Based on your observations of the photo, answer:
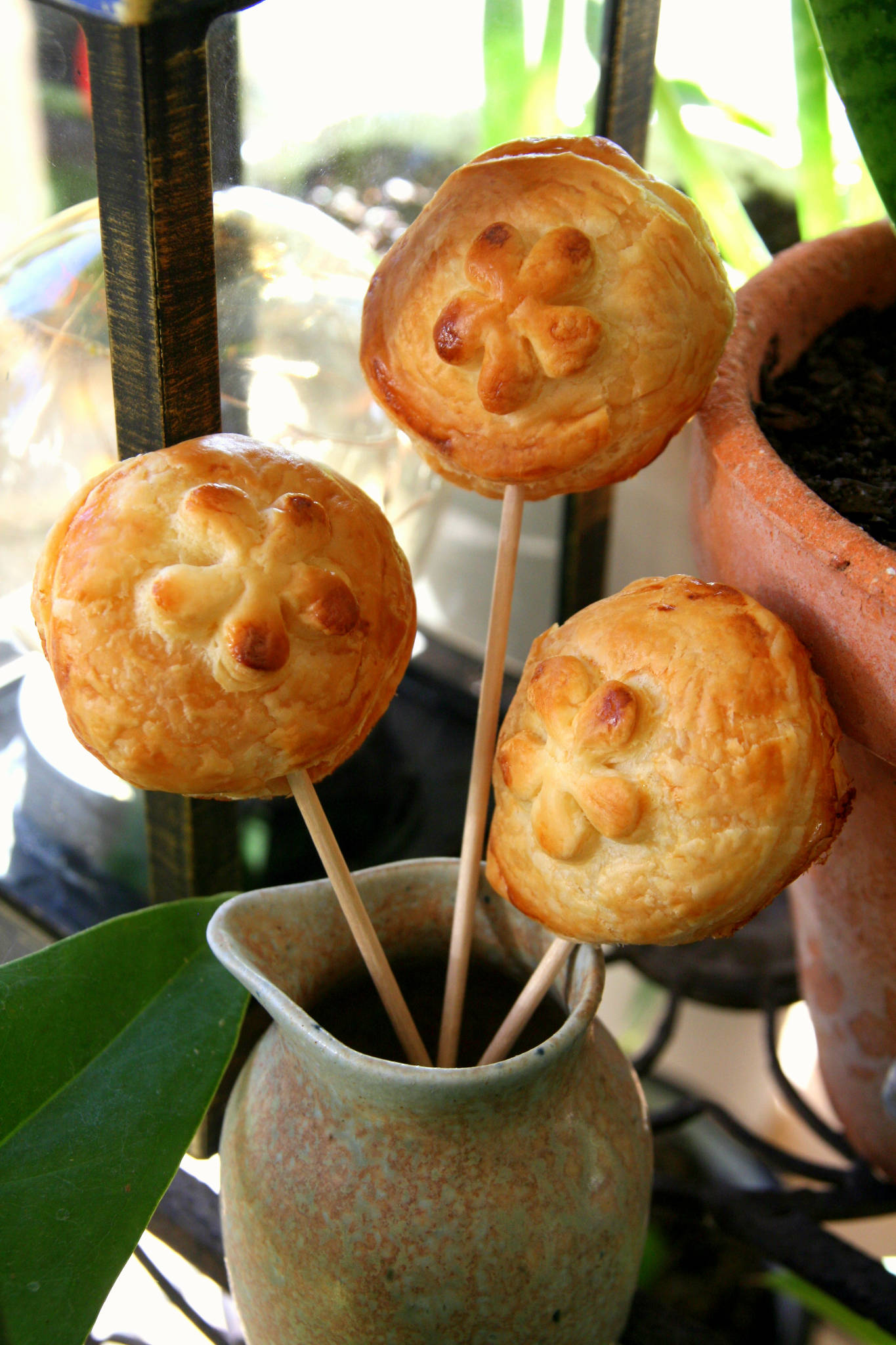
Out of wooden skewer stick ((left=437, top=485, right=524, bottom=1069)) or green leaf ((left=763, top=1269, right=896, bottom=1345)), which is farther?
green leaf ((left=763, top=1269, right=896, bottom=1345))

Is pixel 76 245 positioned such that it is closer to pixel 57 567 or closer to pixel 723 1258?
pixel 57 567

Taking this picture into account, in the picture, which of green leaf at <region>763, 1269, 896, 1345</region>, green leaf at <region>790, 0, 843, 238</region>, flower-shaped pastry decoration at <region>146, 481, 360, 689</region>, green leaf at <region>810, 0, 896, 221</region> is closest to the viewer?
flower-shaped pastry decoration at <region>146, 481, 360, 689</region>

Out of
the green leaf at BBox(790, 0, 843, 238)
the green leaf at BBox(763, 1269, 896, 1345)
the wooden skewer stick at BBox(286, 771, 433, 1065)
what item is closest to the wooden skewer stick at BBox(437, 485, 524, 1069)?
the wooden skewer stick at BBox(286, 771, 433, 1065)

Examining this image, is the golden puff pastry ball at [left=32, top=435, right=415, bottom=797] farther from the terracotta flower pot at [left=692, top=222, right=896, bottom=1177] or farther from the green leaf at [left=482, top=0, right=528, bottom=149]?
the green leaf at [left=482, top=0, right=528, bottom=149]

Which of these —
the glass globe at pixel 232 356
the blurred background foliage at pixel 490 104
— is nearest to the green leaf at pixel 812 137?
the blurred background foliage at pixel 490 104

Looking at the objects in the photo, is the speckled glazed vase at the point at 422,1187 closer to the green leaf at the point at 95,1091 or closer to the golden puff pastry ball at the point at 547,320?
the green leaf at the point at 95,1091

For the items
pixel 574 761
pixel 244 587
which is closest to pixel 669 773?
pixel 574 761
